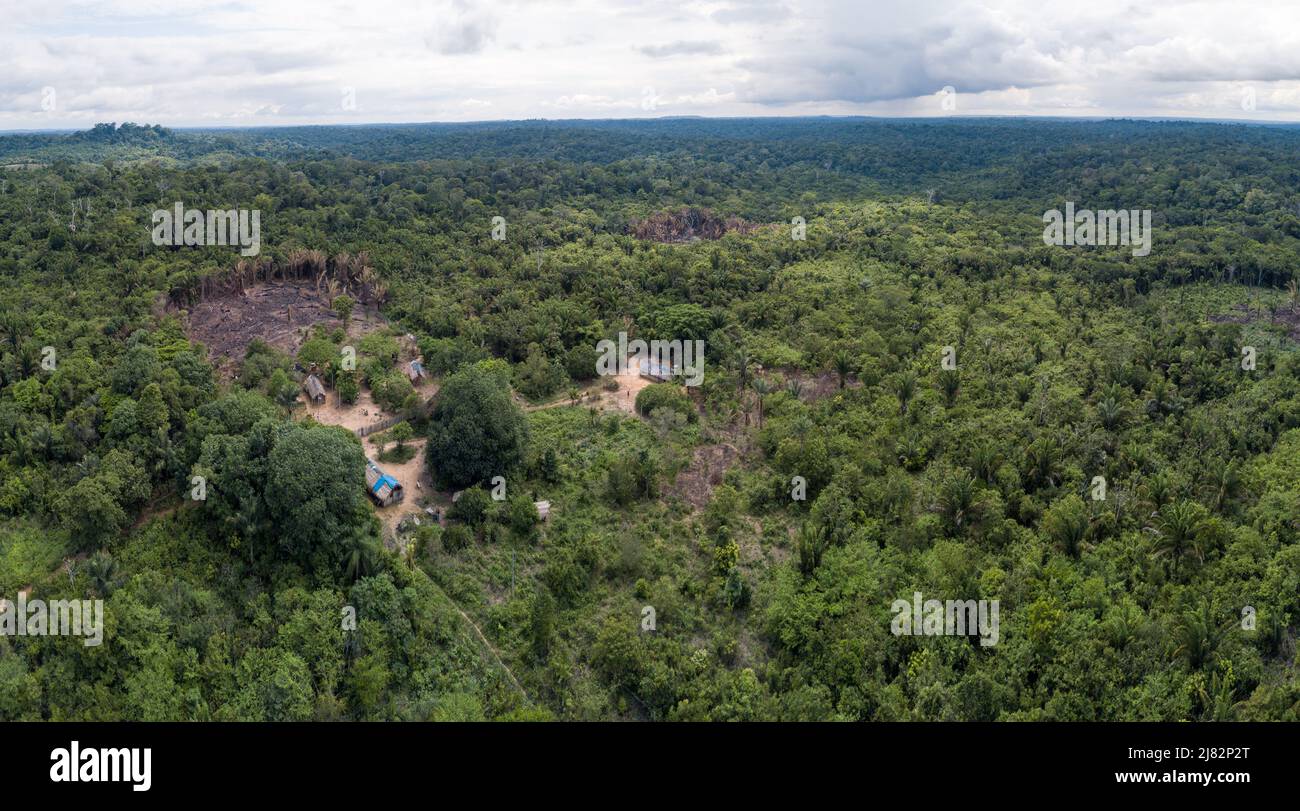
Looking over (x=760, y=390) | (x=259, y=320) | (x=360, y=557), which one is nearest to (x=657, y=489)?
(x=760, y=390)

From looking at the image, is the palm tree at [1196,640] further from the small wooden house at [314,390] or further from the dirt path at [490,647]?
the small wooden house at [314,390]

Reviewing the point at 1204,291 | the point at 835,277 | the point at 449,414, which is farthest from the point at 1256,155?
the point at 449,414

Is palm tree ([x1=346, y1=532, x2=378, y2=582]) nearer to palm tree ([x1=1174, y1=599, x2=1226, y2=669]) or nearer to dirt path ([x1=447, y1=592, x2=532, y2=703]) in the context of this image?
dirt path ([x1=447, y1=592, x2=532, y2=703])

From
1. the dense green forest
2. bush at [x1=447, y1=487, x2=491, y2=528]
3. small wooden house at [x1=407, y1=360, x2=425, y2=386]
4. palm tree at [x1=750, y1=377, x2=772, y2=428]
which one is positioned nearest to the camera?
the dense green forest

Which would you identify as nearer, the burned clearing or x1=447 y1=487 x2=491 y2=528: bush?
x1=447 y1=487 x2=491 y2=528: bush

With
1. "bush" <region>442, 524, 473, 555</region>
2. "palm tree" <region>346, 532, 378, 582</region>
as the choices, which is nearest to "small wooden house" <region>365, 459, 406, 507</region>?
"bush" <region>442, 524, 473, 555</region>

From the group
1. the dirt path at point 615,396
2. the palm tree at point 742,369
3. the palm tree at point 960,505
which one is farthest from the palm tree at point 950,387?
the dirt path at point 615,396
